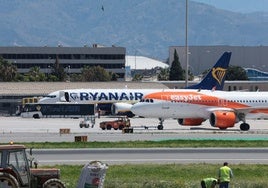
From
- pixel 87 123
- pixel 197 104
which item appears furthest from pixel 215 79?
pixel 87 123

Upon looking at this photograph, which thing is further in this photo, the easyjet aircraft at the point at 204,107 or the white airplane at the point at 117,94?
the white airplane at the point at 117,94

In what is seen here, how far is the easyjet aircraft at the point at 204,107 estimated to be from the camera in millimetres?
84000

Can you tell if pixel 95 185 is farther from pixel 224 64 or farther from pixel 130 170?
pixel 224 64

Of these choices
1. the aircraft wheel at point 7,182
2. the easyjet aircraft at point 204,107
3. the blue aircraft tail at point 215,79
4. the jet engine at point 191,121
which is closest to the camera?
the aircraft wheel at point 7,182

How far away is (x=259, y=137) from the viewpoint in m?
70.0

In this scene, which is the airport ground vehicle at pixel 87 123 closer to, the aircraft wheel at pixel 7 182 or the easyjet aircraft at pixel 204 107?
the easyjet aircraft at pixel 204 107

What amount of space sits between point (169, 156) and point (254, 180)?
1280cm

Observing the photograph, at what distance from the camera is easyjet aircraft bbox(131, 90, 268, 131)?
84.0 m

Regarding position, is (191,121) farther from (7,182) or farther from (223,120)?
(7,182)

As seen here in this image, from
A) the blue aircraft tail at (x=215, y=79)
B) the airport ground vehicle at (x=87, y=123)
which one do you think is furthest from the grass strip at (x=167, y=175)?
the blue aircraft tail at (x=215, y=79)

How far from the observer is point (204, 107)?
3408 inches

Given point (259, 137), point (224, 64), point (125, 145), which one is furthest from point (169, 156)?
point (224, 64)

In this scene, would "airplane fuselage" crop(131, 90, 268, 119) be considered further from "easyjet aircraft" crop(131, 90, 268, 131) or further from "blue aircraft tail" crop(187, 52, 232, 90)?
"blue aircraft tail" crop(187, 52, 232, 90)

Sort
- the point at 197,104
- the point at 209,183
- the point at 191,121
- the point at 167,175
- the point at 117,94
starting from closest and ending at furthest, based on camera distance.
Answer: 1. the point at 209,183
2. the point at 167,175
3. the point at 197,104
4. the point at 191,121
5. the point at 117,94
